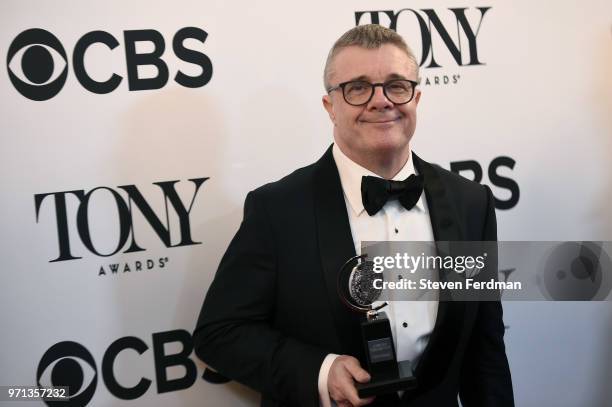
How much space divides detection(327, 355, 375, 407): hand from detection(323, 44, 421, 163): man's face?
20.7 inches

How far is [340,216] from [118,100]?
78 centimetres

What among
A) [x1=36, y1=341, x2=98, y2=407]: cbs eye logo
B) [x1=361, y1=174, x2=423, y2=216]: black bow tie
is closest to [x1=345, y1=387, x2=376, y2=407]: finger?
[x1=361, y1=174, x2=423, y2=216]: black bow tie

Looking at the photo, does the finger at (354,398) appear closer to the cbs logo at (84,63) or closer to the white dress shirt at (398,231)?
the white dress shirt at (398,231)

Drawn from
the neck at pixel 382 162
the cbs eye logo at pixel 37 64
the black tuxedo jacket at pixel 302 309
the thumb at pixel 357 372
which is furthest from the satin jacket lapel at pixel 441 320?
the cbs eye logo at pixel 37 64

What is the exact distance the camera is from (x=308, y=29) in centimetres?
180

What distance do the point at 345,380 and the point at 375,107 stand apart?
2.15 ft

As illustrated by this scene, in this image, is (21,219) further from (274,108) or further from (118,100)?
(274,108)

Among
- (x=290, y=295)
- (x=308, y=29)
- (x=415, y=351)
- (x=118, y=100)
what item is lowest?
(x=415, y=351)

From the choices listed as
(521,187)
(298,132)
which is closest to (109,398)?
(298,132)

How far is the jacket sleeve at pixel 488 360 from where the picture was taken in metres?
1.50

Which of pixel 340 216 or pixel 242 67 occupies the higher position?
pixel 242 67

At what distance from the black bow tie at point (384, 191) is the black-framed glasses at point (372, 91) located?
0.20 m

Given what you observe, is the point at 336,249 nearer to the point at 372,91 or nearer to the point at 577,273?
the point at 372,91

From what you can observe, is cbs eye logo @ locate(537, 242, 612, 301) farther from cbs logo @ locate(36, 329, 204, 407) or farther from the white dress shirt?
cbs logo @ locate(36, 329, 204, 407)
